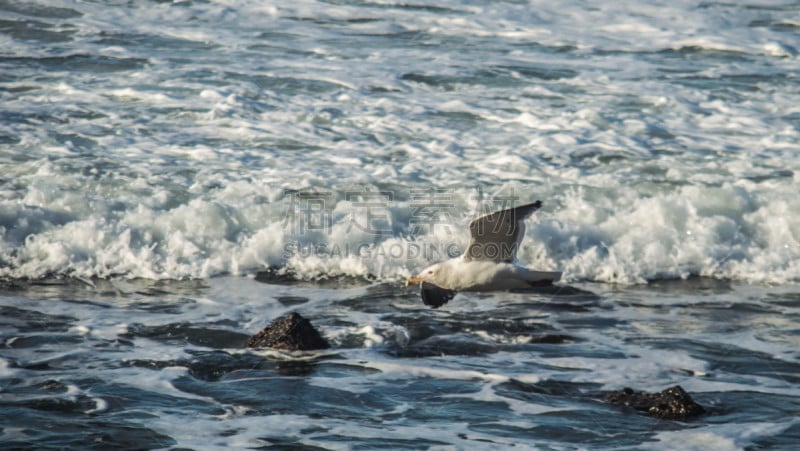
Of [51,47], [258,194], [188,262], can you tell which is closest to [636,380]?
[188,262]

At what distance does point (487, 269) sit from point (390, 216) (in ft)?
9.70

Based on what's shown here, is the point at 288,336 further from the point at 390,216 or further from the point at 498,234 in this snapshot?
the point at 390,216

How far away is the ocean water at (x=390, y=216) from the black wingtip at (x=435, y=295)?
12.6 inches

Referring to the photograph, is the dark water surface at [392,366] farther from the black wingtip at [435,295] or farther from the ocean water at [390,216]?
the black wingtip at [435,295]

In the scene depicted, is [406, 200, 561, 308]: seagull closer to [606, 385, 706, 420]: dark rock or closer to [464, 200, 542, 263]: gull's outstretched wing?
[464, 200, 542, 263]: gull's outstretched wing

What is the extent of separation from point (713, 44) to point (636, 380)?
10.8 m

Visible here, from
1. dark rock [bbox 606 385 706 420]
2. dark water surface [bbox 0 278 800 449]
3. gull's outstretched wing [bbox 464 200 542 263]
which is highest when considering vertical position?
gull's outstretched wing [bbox 464 200 542 263]

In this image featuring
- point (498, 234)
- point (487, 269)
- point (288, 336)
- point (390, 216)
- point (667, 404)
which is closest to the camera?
point (667, 404)

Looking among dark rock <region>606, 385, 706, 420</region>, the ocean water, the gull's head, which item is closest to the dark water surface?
the ocean water

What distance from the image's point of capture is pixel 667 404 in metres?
6.30

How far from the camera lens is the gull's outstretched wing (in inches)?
301

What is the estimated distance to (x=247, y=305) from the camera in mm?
8922

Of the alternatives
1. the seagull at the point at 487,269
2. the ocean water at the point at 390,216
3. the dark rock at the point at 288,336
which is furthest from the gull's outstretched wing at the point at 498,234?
the dark rock at the point at 288,336

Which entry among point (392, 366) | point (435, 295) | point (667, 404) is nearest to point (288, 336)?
point (392, 366)
